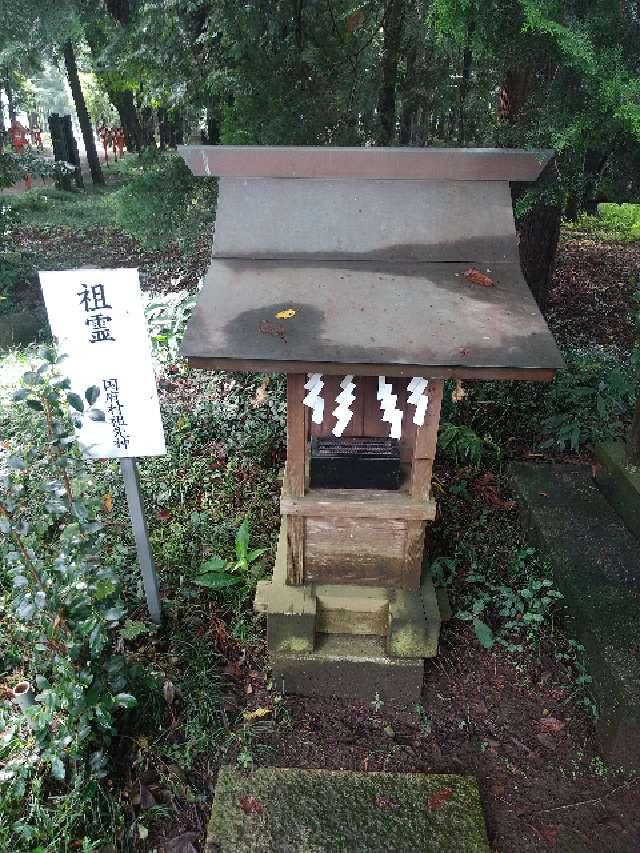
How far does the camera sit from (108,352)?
2.65 metres

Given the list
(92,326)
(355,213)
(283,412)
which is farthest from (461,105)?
(92,326)

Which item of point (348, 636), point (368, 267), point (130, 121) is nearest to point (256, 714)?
point (348, 636)

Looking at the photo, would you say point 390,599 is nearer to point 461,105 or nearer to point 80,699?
point 80,699

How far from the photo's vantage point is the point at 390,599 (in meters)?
3.15

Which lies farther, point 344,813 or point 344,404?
point 344,813

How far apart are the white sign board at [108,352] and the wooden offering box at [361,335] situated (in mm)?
392

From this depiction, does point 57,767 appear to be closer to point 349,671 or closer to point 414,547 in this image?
point 349,671

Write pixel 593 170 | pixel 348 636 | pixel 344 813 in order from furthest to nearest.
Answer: pixel 593 170
pixel 348 636
pixel 344 813

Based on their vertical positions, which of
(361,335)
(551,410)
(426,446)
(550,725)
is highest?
(361,335)

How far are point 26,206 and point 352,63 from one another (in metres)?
11.0

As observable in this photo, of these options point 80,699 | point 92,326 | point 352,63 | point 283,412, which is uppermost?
point 352,63

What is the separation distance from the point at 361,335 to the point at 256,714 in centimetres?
210

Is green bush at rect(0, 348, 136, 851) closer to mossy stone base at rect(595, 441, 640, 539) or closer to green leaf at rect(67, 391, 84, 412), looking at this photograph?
green leaf at rect(67, 391, 84, 412)

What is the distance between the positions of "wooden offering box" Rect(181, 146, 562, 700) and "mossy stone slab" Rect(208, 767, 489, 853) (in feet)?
1.76
